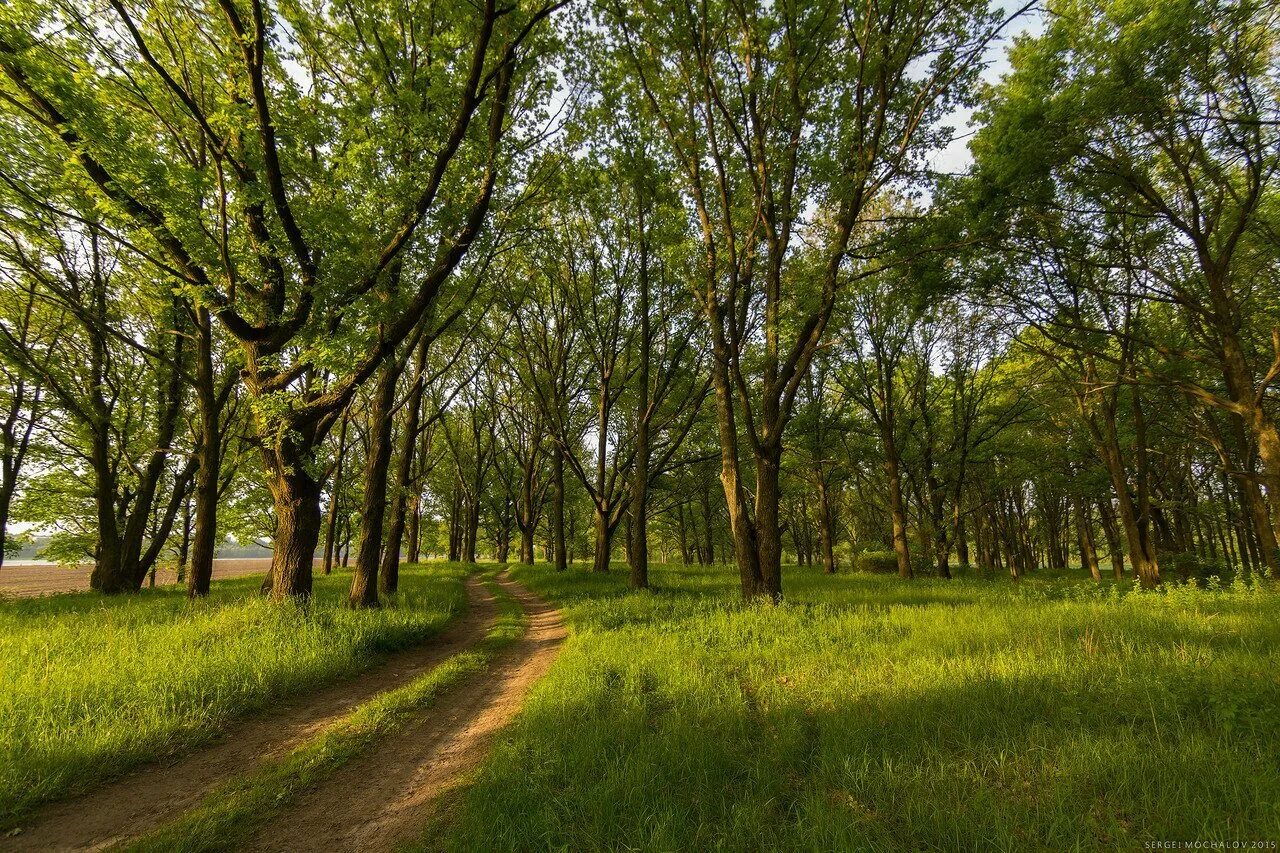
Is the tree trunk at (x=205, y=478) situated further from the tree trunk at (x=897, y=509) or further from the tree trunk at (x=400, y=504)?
the tree trunk at (x=897, y=509)

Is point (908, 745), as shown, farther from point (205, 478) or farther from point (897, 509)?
point (897, 509)

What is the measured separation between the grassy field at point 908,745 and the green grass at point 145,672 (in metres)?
3.60

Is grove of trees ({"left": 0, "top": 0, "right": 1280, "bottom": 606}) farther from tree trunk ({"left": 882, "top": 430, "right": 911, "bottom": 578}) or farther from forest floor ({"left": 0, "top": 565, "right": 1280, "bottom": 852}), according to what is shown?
tree trunk ({"left": 882, "top": 430, "right": 911, "bottom": 578})

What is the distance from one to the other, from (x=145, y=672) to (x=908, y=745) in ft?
29.9

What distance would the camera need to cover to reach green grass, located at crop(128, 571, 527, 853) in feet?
11.8

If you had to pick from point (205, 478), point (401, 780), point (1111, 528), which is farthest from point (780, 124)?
point (1111, 528)

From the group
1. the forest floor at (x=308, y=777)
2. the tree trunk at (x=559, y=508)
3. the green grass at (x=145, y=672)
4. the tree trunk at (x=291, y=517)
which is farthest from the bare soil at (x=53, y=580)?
the forest floor at (x=308, y=777)

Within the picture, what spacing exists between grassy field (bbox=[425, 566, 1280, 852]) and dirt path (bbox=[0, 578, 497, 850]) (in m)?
2.56

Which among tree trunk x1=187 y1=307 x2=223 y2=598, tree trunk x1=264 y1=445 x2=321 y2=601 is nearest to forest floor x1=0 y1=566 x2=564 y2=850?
tree trunk x1=264 y1=445 x2=321 y2=601

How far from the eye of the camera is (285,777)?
450 cm

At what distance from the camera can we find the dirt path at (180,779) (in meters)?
3.65

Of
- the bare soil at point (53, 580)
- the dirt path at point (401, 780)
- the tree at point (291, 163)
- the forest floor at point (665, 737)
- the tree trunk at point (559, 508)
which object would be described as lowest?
the bare soil at point (53, 580)

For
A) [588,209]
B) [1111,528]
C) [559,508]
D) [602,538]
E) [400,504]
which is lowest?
[1111,528]

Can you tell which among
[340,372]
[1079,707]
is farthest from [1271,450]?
[340,372]
